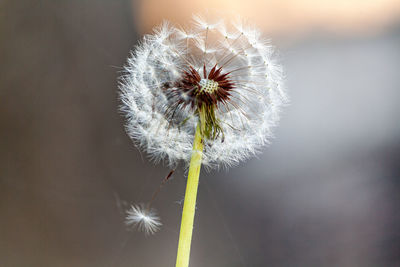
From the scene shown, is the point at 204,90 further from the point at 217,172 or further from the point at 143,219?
the point at 143,219

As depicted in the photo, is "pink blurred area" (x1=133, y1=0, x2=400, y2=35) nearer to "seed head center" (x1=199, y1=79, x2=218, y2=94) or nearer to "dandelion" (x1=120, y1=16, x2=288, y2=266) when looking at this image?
"dandelion" (x1=120, y1=16, x2=288, y2=266)

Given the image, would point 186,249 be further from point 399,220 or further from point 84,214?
point 399,220

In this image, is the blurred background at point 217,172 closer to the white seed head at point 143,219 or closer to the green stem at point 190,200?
the white seed head at point 143,219

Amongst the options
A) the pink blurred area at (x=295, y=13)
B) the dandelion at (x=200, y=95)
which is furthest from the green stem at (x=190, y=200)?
the pink blurred area at (x=295, y=13)

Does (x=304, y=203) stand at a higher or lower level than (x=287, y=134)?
lower

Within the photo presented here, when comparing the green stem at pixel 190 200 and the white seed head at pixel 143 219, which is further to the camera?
the white seed head at pixel 143 219

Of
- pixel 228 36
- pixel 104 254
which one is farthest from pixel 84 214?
pixel 228 36
